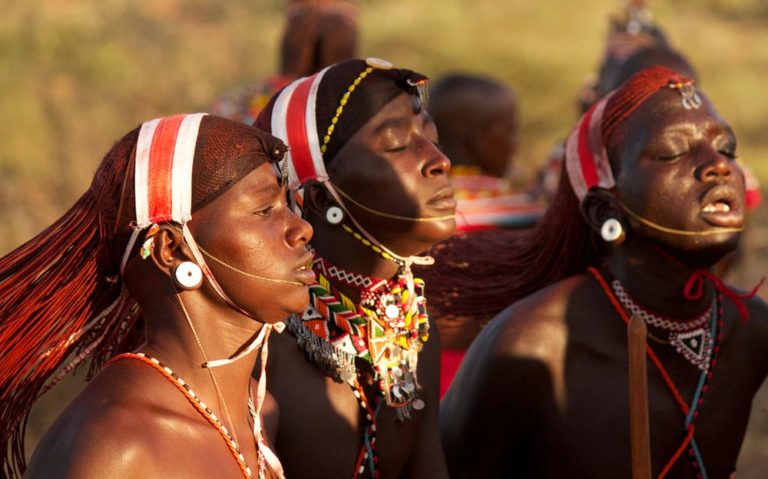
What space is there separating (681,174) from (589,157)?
443 millimetres

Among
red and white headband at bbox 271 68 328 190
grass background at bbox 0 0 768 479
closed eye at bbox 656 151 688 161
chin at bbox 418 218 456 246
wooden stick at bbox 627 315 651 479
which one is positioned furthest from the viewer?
grass background at bbox 0 0 768 479

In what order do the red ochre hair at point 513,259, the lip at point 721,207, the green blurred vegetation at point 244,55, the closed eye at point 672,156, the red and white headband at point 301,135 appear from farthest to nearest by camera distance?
1. the green blurred vegetation at point 244,55
2. the red ochre hair at point 513,259
3. the closed eye at point 672,156
4. the lip at point 721,207
5. the red and white headband at point 301,135

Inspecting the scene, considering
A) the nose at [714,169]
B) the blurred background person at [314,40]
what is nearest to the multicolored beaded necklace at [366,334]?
the nose at [714,169]

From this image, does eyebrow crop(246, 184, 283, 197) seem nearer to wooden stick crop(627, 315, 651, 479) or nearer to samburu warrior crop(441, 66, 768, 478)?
wooden stick crop(627, 315, 651, 479)

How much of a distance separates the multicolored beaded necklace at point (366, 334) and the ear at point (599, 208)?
3.11ft

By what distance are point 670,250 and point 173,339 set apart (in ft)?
6.71

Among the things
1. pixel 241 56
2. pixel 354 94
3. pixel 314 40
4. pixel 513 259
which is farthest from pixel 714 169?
pixel 241 56

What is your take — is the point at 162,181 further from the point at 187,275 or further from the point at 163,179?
the point at 187,275

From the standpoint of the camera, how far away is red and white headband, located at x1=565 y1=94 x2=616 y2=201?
5.25 meters

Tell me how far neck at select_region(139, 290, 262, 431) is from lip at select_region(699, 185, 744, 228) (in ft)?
6.09

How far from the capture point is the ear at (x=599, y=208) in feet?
17.0

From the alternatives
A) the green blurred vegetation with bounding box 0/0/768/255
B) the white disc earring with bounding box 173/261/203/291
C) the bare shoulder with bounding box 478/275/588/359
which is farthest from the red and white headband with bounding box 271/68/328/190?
the green blurred vegetation with bounding box 0/0/768/255

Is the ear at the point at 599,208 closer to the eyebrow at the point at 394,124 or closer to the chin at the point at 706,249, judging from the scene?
the chin at the point at 706,249

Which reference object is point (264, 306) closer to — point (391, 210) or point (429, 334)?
point (391, 210)
